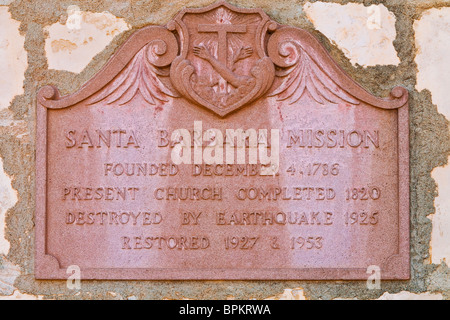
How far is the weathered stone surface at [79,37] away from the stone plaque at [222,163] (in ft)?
0.34

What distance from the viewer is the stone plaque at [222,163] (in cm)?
326

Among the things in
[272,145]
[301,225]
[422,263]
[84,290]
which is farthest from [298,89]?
[84,290]

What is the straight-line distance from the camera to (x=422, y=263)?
3.28 m

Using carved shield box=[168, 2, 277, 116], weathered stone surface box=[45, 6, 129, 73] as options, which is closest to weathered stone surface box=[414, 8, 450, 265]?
carved shield box=[168, 2, 277, 116]

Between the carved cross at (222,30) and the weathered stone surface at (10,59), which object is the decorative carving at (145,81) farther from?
the weathered stone surface at (10,59)

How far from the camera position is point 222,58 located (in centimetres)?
332

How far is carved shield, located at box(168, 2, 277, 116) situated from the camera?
3.28 m

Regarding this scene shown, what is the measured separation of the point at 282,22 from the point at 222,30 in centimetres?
29

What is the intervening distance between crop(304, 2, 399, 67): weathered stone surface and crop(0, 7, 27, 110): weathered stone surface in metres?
1.37

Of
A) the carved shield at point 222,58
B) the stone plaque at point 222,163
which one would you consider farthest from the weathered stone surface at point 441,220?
the carved shield at point 222,58

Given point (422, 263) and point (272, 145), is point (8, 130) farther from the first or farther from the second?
point (422, 263)

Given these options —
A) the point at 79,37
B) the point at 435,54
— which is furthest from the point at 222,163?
the point at 435,54

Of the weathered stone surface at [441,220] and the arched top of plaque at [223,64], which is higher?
the arched top of plaque at [223,64]

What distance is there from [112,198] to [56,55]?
0.73m
